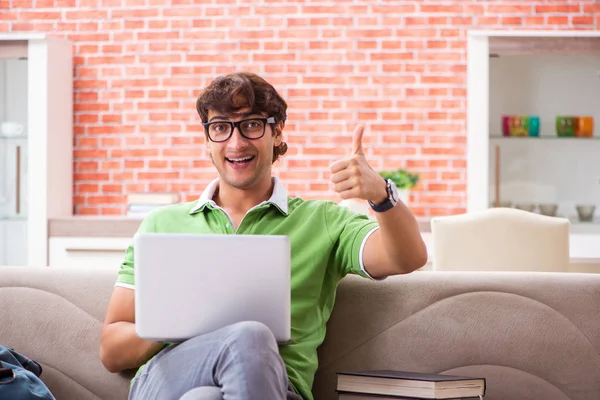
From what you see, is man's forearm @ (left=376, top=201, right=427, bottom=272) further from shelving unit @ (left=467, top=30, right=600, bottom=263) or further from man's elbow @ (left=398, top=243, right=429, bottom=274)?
shelving unit @ (left=467, top=30, right=600, bottom=263)

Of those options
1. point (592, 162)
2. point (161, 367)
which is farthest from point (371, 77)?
point (161, 367)

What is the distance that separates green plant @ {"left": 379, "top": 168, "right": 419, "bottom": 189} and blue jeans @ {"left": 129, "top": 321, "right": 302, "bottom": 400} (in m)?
2.93

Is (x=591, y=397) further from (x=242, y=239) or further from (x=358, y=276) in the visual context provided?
(x=242, y=239)

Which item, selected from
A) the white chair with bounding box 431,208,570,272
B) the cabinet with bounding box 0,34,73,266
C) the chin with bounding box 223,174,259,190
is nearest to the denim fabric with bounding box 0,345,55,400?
the chin with bounding box 223,174,259,190

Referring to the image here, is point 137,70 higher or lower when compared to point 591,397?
higher

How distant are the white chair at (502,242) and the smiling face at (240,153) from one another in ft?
3.91

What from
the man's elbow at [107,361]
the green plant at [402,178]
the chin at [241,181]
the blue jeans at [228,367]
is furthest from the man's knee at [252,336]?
the green plant at [402,178]

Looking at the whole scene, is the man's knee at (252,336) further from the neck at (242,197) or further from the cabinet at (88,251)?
the cabinet at (88,251)

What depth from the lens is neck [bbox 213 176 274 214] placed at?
2318mm

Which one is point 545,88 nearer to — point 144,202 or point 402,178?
point 402,178

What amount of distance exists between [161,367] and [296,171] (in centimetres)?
312

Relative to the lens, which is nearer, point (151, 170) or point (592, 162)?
point (592, 162)

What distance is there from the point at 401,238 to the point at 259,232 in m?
0.41

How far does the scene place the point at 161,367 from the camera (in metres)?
1.92
